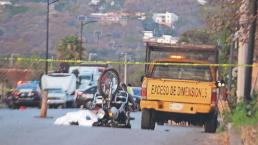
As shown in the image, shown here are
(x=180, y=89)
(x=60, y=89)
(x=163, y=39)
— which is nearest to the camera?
(x=180, y=89)

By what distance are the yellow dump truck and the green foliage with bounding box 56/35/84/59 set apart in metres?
48.6

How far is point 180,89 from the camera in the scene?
1780 centimetres

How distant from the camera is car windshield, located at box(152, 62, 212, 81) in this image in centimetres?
1816

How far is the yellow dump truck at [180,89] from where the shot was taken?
17.7 m

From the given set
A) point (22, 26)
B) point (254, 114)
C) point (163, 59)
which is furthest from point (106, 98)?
point (22, 26)

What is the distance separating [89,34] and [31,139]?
7986cm

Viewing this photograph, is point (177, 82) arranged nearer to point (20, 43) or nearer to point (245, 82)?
point (245, 82)

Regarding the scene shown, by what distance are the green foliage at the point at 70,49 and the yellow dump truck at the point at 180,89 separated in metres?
48.6

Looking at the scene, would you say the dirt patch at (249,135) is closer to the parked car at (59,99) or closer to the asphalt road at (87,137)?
the asphalt road at (87,137)

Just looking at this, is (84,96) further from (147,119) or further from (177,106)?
(177,106)

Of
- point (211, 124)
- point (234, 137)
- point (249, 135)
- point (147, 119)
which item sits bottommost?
point (211, 124)

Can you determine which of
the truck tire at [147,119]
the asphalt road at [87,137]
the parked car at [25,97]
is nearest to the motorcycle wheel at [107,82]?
the truck tire at [147,119]

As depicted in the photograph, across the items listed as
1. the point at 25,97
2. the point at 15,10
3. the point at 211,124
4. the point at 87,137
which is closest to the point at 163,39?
the point at 25,97

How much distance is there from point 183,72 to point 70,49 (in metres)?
50.0
